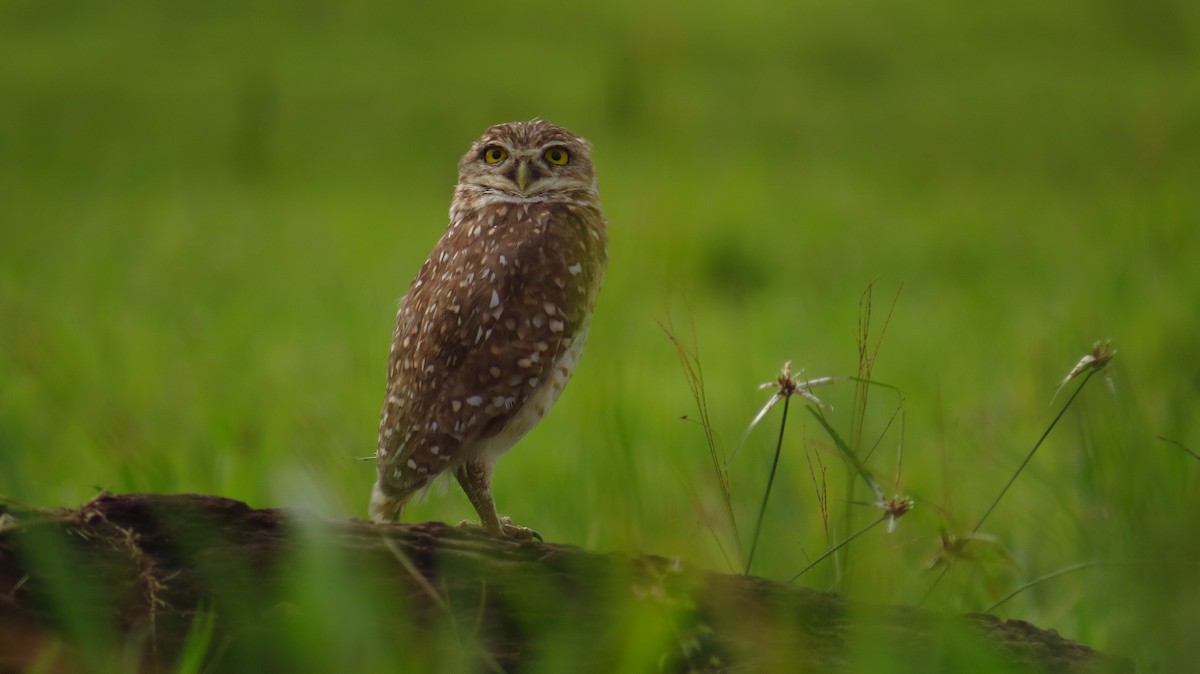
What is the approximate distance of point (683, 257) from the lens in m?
2.59

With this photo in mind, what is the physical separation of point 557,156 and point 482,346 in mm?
686

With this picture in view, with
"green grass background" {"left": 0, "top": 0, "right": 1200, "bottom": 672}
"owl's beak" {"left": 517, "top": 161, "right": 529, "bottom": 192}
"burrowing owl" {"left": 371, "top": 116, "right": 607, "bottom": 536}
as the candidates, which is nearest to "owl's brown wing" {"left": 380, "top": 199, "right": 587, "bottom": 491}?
"burrowing owl" {"left": 371, "top": 116, "right": 607, "bottom": 536}

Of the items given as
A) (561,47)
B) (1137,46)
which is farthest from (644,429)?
(1137,46)

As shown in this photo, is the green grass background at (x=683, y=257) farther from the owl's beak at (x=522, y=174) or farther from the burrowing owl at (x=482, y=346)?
the owl's beak at (x=522, y=174)

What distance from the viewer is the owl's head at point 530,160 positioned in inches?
128

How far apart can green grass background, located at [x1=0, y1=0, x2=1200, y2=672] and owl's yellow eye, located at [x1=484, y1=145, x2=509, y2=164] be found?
1.24 feet

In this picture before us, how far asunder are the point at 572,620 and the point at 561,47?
1166cm

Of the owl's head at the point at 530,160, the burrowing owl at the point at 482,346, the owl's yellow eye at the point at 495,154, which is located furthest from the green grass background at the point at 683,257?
the owl's yellow eye at the point at 495,154

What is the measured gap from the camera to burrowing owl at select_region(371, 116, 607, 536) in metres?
2.82

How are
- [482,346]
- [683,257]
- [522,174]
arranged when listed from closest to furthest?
[683,257]
[482,346]
[522,174]

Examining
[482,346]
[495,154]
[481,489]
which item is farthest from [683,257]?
[495,154]

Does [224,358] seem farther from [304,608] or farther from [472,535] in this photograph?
[304,608]

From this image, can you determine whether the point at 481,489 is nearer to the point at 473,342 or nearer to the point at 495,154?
the point at 473,342

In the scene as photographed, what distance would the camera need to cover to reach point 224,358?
6.42 m
